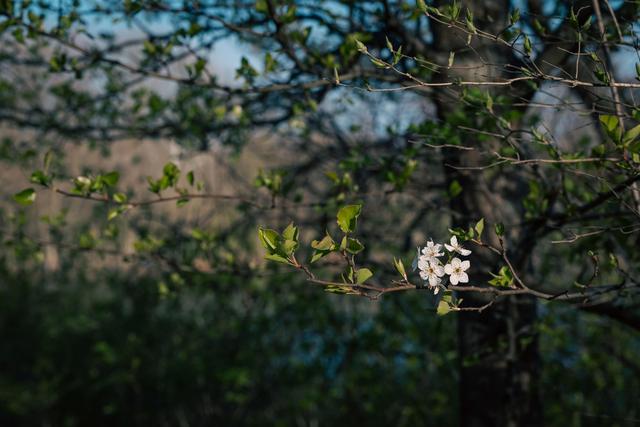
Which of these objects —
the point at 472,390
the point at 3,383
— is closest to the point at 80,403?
the point at 3,383

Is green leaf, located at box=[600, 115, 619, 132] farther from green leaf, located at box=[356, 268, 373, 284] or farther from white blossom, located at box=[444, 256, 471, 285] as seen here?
green leaf, located at box=[356, 268, 373, 284]

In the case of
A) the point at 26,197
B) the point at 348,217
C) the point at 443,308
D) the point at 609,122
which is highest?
the point at 609,122

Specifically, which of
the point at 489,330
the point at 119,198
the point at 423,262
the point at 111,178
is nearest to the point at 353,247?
the point at 423,262

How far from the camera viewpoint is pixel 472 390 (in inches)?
120

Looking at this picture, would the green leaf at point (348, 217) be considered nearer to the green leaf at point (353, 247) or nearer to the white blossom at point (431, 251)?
the green leaf at point (353, 247)

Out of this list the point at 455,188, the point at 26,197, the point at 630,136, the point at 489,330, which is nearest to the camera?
the point at 630,136

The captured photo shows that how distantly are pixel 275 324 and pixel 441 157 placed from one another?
3.28m

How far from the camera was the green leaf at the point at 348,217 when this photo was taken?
1.50 m

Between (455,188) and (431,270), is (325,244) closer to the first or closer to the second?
(431,270)

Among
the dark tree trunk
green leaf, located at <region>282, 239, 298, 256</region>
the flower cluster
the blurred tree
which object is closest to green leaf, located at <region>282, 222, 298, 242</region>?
green leaf, located at <region>282, 239, 298, 256</region>

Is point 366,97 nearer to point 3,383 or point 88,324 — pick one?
point 88,324

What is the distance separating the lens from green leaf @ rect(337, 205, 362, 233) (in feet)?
4.93

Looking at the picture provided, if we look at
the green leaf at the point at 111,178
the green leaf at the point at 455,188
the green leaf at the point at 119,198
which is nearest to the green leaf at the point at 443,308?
the green leaf at the point at 455,188

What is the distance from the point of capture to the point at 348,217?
152cm
